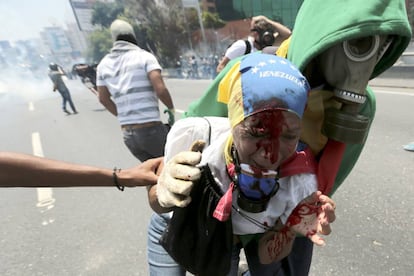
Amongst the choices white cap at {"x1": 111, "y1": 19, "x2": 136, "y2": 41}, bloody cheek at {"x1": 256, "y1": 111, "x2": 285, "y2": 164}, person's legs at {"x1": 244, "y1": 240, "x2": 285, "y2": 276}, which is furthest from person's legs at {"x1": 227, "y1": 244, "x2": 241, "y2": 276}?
white cap at {"x1": 111, "y1": 19, "x2": 136, "y2": 41}

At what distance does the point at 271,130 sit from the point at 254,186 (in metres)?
0.18

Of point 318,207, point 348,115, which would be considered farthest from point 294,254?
point 348,115

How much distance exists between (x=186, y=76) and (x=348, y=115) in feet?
77.4

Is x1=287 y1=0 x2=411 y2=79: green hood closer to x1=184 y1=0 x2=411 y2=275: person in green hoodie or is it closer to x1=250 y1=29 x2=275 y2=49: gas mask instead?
x1=184 y1=0 x2=411 y2=275: person in green hoodie

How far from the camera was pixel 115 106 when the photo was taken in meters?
2.73

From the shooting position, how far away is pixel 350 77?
75cm

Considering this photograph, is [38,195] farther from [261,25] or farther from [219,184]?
[219,184]

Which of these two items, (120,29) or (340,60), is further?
(120,29)

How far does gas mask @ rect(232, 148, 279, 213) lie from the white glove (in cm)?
11

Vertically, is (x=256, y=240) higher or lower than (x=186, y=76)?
higher

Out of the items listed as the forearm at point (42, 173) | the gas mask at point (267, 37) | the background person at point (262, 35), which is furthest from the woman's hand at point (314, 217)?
the gas mask at point (267, 37)

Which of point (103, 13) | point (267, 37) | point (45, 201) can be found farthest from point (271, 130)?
point (103, 13)

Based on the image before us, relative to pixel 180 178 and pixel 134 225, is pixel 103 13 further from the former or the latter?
pixel 180 178

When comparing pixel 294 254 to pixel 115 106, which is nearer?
pixel 294 254
